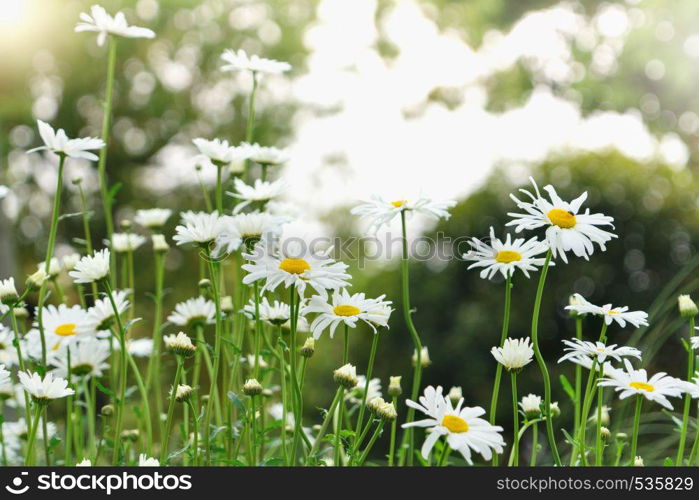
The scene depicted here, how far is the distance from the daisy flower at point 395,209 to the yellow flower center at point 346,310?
0.57 feet

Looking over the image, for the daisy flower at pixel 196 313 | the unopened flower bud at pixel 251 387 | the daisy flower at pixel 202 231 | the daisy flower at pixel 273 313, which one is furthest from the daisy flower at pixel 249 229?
the daisy flower at pixel 196 313

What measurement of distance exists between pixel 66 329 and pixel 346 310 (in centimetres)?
69

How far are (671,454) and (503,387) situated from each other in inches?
35.5

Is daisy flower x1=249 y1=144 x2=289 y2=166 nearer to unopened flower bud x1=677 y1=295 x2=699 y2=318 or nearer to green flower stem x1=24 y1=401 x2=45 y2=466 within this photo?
green flower stem x1=24 y1=401 x2=45 y2=466

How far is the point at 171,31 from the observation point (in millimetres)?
9047

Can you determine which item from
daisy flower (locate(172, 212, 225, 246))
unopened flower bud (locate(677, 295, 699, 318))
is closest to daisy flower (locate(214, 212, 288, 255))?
daisy flower (locate(172, 212, 225, 246))

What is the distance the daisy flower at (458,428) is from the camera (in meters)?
1.12

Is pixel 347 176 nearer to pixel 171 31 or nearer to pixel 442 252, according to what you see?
pixel 171 31

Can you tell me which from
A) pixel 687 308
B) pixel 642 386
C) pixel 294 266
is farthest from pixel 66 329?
pixel 687 308

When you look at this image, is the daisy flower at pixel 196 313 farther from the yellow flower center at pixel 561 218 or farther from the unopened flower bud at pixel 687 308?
the unopened flower bud at pixel 687 308

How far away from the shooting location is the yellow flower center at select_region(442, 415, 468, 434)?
3.79ft

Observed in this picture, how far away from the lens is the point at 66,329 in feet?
5.28

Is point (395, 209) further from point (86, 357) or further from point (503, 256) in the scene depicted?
point (86, 357)
